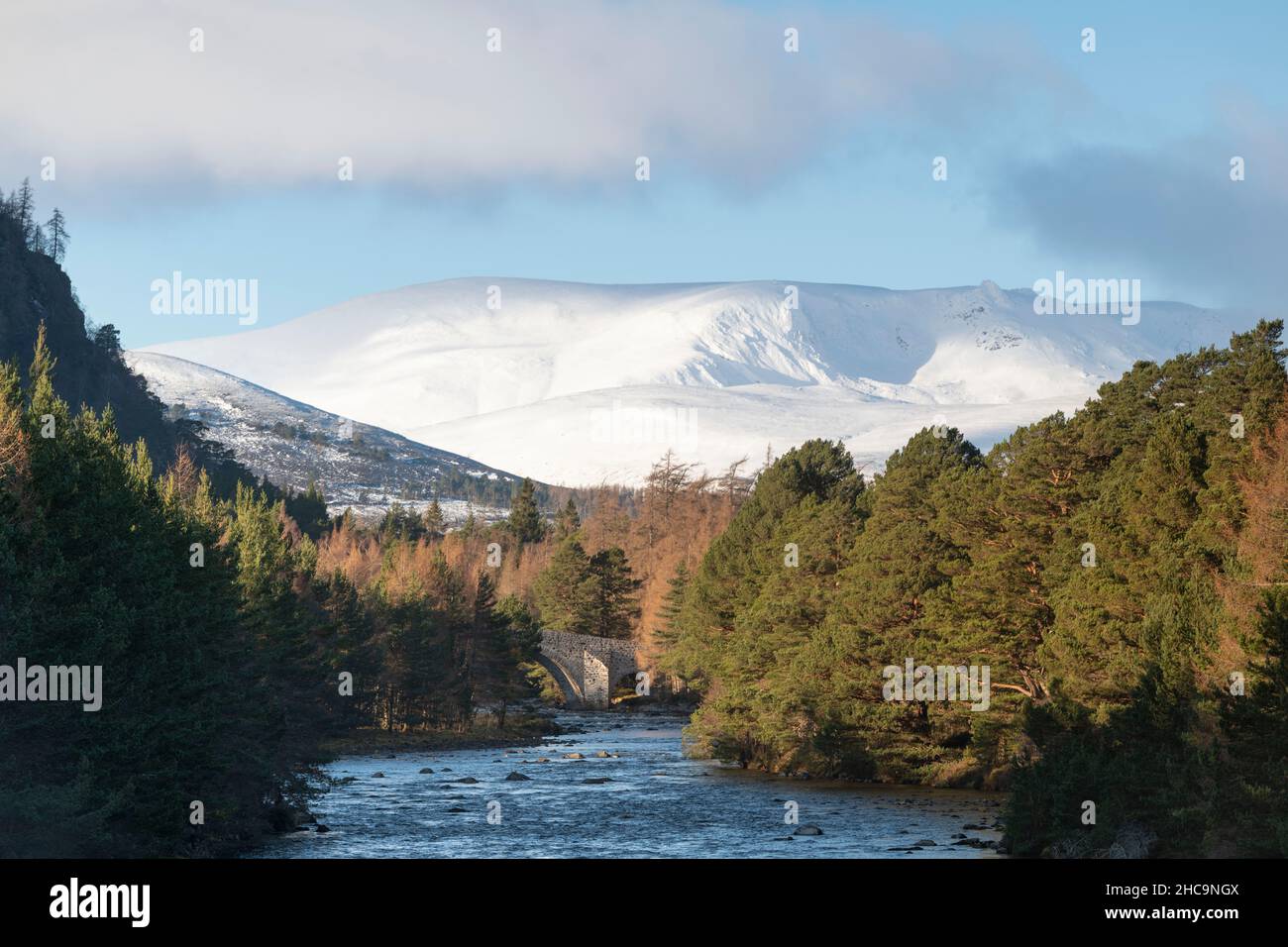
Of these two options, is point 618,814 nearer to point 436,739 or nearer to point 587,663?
point 436,739

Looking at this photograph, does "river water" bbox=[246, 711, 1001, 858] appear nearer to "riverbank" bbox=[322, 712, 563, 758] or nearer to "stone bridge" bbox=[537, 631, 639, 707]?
"riverbank" bbox=[322, 712, 563, 758]

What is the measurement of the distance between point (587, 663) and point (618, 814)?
335ft

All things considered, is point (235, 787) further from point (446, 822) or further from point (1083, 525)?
point (1083, 525)

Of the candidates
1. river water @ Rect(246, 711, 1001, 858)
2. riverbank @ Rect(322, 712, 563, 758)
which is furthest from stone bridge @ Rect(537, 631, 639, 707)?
river water @ Rect(246, 711, 1001, 858)

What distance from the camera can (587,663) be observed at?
567 feet

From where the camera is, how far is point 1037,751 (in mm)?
69188

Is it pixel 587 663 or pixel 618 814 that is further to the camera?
pixel 587 663

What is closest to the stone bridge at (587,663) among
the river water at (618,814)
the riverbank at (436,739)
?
the riverbank at (436,739)

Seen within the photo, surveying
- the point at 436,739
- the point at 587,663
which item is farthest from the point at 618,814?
the point at 587,663

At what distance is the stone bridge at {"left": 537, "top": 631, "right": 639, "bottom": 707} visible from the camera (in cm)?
17125

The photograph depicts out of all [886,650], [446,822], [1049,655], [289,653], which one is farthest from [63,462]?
[886,650]

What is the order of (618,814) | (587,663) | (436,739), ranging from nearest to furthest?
(618,814) → (436,739) → (587,663)

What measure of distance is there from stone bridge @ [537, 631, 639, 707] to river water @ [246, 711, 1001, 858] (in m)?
67.8

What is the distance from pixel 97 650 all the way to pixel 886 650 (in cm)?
5056
